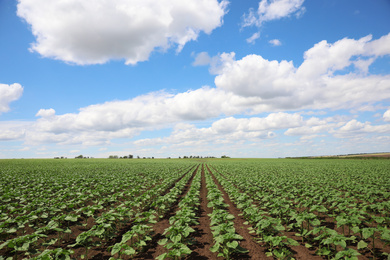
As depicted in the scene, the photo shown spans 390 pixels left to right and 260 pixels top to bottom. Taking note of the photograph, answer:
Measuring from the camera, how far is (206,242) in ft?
28.0

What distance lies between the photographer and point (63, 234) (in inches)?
Result: 374

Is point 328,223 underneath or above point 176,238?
underneath

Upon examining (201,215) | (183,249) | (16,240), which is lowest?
(201,215)

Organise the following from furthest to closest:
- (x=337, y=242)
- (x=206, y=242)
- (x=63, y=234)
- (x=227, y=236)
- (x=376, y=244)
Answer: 1. (x=63, y=234)
2. (x=206, y=242)
3. (x=376, y=244)
4. (x=227, y=236)
5. (x=337, y=242)

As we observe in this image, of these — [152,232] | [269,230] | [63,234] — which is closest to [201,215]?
[152,232]

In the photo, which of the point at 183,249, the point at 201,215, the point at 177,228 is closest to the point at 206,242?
the point at 177,228

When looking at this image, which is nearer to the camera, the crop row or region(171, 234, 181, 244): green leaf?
the crop row

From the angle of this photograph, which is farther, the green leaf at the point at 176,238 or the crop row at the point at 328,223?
the green leaf at the point at 176,238

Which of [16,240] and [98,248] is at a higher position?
[16,240]

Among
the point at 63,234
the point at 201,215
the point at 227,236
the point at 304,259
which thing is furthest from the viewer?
the point at 201,215

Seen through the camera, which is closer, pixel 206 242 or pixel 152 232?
pixel 206 242

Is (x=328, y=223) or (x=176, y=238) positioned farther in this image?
(x=328, y=223)

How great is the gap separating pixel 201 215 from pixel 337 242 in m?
7.88

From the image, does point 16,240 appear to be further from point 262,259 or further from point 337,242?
point 337,242
